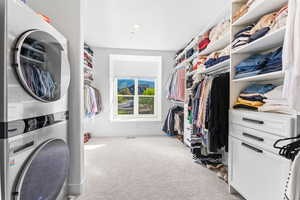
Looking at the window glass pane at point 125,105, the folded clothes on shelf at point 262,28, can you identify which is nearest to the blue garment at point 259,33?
the folded clothes on shelf at point 262,28

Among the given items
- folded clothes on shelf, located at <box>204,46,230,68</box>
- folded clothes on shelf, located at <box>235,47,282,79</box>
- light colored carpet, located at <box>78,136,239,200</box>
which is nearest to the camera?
folded clothes on shelf, located at <box>235,47,282,79</box>

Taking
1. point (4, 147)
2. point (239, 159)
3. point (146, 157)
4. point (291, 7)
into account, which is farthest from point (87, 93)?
point (291, 7)

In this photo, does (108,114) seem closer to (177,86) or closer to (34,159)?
(177,86)

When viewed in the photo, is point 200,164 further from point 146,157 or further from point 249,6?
point 249,6

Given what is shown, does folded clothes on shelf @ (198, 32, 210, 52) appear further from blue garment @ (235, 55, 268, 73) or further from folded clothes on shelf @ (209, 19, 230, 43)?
blue garment @ (235, 55, 268, 73)

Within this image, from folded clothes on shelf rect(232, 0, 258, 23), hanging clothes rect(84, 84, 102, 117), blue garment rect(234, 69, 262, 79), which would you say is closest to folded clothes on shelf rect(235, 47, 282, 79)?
blue garment rect(234, 69, 262, 79)

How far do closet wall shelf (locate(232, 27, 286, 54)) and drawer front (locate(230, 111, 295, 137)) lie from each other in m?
0.61

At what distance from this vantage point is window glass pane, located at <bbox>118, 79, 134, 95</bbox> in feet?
14.9

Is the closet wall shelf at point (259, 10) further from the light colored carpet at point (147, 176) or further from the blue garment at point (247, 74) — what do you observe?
the light colored carpet at point (147, 176)

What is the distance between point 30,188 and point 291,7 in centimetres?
182

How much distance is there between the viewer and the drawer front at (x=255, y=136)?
1.24 m

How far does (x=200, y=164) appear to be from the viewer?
8.21 ft

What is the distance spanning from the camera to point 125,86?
457cm

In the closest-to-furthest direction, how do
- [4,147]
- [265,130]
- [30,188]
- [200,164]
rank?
[4,147], [30,188], [265,130], [200,164]
